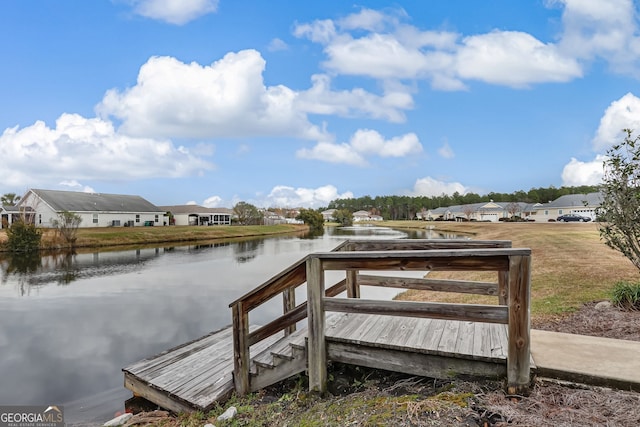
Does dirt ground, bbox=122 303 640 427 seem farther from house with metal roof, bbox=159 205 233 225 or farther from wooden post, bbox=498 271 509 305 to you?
house with metal roof, bbox=159 205 233 225

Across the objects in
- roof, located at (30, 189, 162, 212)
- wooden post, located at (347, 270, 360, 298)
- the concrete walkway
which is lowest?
the concrete walkway

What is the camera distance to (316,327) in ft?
12.4

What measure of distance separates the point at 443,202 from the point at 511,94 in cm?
11449

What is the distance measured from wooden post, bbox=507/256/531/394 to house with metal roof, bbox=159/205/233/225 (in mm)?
68167

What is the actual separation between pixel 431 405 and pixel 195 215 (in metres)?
68.8

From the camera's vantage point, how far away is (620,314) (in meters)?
6.11

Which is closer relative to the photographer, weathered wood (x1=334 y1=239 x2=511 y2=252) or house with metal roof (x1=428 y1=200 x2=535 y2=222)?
weathered wood (x1=334 y1=239 x2=511 y2=252)

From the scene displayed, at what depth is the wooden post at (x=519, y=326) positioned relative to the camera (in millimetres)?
2883

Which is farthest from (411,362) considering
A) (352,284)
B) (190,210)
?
(190,210)

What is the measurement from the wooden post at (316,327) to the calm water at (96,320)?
13.8 feet

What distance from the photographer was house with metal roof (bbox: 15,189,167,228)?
146 feet

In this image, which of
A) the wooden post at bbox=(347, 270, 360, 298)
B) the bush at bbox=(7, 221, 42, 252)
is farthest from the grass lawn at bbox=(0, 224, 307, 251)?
the wooden post at bbox=(347, 270, 360, 298)

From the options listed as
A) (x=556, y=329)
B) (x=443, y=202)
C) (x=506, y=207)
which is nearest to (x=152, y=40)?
(x=556, y=329)

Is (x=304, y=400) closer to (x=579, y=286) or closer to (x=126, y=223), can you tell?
(x=579, y=286)
